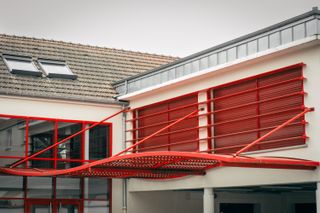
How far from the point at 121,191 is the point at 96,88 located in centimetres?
402

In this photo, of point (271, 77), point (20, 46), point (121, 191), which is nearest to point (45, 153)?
point (121, 191)

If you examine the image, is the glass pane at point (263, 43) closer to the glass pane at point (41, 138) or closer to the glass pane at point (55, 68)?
the glass pane at point (41, 138)

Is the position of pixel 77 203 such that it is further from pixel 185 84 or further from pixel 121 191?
pixel 185 84

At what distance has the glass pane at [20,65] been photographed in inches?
1048

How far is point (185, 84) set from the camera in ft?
78.1

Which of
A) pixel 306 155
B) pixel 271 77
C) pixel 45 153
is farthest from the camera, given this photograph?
pixel 45 153

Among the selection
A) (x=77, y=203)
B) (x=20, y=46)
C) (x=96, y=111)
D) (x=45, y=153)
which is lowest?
(x=77, y=203)

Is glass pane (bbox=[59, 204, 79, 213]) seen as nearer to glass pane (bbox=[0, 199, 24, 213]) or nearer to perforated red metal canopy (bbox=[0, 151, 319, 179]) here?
glass pane (bbox=[0, 199, 24, 213])

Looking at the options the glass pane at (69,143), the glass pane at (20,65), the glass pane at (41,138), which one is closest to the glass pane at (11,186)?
the glass pane at (41,138)

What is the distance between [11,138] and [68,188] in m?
2.73

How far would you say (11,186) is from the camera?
80.4 feet

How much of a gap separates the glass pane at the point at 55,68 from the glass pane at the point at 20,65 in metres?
0.49

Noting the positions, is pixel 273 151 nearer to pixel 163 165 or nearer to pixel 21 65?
pixel 163 165

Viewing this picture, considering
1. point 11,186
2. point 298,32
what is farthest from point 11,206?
point 298,32
